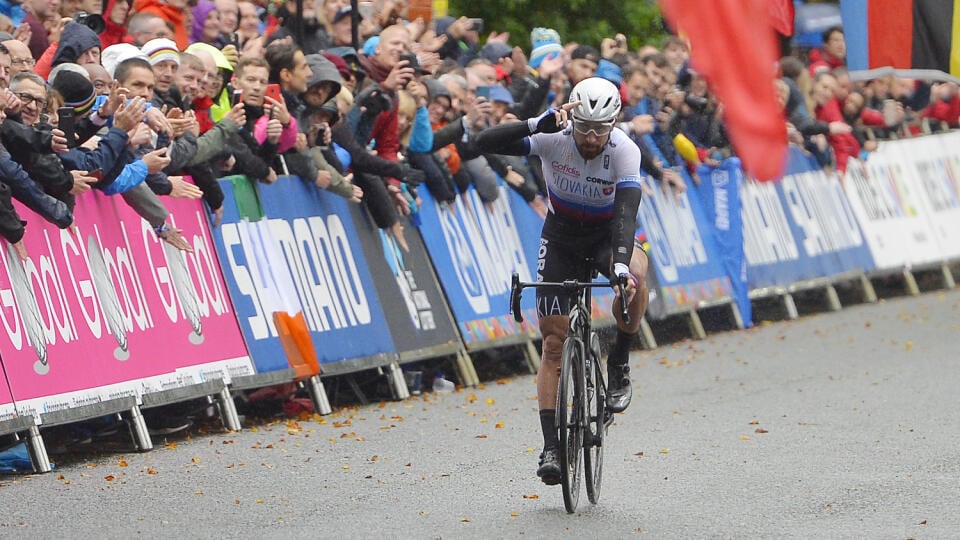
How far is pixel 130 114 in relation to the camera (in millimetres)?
11758

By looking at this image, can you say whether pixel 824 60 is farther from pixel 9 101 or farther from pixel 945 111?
pixel 9 101

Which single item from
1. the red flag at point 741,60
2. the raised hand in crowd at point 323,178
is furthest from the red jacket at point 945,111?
the red flag at point 741,60

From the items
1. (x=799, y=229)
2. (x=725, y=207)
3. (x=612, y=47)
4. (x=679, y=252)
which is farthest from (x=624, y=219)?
(x=799, y=229)

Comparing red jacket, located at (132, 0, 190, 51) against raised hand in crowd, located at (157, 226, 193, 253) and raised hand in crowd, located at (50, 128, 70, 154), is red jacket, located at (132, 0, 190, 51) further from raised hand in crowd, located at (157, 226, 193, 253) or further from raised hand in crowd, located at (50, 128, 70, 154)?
raised hand in crowd, located at (50, 128, 70, 154)

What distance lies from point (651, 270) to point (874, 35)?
11358 millimetres

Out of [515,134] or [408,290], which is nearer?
[515,134]

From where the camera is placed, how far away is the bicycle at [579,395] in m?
9.16

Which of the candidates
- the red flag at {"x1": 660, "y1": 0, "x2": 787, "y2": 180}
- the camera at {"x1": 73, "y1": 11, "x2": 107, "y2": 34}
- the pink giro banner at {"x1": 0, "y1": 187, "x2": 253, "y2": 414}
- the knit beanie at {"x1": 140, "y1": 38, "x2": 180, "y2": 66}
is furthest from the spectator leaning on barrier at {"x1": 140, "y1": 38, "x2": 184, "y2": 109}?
the red flag at {"x1": 660, "y1": 0, "x2": 787, "y2": 180}

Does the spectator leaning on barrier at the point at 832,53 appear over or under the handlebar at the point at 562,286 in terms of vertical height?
over

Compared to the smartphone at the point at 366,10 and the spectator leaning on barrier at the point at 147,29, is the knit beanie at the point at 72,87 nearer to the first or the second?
the spectator leaning on barrier at the point at 147,29

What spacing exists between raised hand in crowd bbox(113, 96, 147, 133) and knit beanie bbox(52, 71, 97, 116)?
25 cm

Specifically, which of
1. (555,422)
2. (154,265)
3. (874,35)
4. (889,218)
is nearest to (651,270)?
(889,218)

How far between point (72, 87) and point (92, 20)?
165cm

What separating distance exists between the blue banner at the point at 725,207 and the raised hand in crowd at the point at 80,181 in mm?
9646
